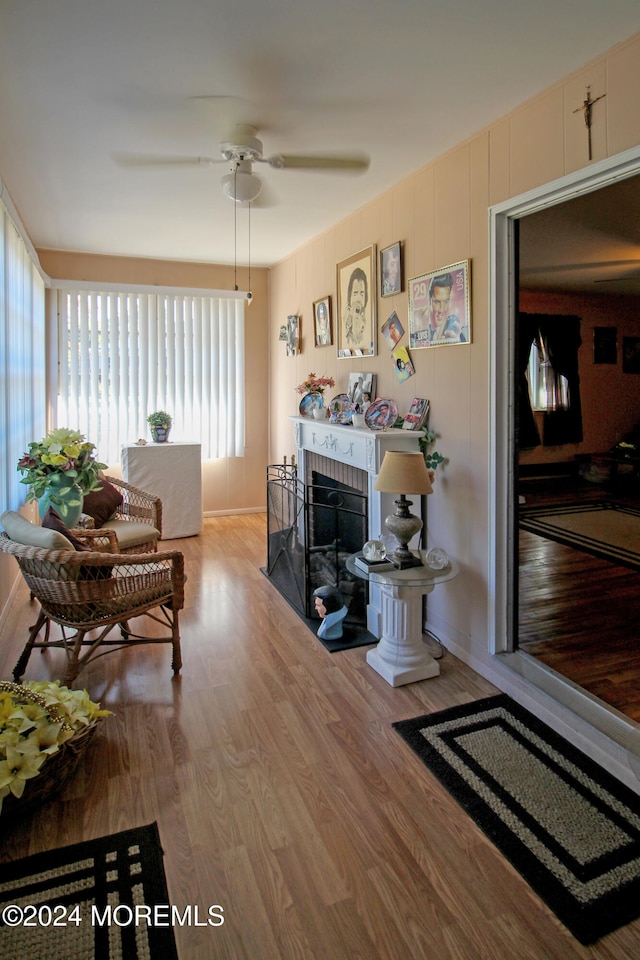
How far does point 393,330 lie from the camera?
135 inches

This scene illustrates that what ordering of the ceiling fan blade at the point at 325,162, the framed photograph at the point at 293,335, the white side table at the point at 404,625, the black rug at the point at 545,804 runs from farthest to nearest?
1. the framed photograph at the point at 293,335
2. the ceiling fan blade at the point at 325,162
3. the white side table at the point at 404,625
4. the black rug at the point at 545,804

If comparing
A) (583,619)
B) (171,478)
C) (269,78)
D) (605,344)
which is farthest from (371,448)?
(605,344)

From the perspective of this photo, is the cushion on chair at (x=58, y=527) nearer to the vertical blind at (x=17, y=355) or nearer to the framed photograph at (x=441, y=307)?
the vertical blind at (x=17, y=355)

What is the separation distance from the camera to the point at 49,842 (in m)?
1.74

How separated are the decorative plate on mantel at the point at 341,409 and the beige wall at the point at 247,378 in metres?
2.15

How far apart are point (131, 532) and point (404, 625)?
183 cm

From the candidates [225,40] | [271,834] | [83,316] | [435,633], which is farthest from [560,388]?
[271,834]

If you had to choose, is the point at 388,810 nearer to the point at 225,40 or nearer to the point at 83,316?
the point at 225,40

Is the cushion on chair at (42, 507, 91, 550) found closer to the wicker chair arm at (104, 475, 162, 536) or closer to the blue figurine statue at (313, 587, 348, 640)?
the wicker chair arm at (104, 475, 162, 536)

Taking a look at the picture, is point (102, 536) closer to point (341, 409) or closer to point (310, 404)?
point (341, 409)

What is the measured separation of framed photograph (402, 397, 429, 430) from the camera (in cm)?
313

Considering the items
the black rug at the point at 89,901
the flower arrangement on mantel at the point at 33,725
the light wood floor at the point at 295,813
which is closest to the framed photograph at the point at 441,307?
the light wood floor at the point at 295,813

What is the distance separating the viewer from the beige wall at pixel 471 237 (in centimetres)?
208

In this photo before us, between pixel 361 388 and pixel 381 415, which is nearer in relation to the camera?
pixel 381 415
